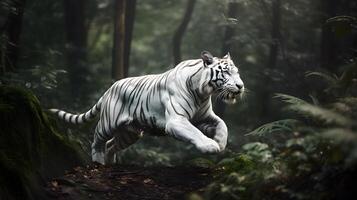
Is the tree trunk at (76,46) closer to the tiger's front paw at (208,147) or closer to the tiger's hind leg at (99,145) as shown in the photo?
the tiger's hind leg at (99,145)

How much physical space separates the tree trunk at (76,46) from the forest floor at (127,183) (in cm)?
618

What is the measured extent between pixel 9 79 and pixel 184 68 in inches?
109

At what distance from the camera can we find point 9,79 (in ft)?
29.1

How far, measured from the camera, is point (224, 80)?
747 centimetres

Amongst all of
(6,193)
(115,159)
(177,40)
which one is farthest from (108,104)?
(177,40)

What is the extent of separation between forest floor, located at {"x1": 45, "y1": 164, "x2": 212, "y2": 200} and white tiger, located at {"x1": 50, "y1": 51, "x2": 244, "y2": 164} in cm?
46

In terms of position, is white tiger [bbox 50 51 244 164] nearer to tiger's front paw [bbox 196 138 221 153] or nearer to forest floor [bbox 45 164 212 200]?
tiger's front paw [bbox 196 138 221 153]

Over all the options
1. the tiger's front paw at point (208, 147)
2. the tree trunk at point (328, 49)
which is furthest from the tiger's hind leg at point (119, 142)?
the tree trunk at point (328, 49)

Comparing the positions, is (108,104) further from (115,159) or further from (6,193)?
(6,193)

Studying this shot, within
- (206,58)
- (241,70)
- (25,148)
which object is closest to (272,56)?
(241,70)

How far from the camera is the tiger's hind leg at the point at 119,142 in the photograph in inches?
355

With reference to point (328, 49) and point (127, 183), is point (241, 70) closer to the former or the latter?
point (328, 49)

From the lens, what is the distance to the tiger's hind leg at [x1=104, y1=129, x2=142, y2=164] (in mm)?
9012

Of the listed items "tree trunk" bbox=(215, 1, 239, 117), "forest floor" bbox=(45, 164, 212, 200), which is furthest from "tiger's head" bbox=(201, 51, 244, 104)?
"tree trunk" bbox=(215, 1, 239, 117)
